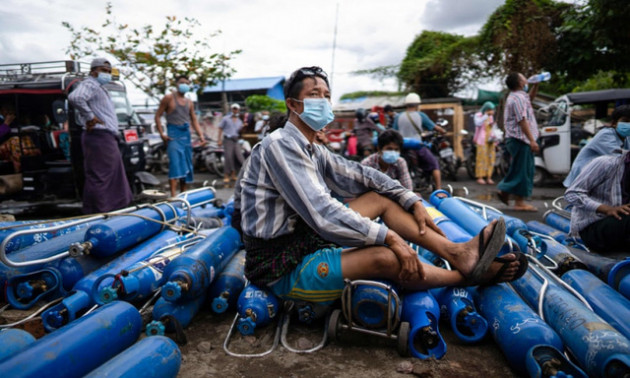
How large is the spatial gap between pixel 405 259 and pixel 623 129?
2598 mm

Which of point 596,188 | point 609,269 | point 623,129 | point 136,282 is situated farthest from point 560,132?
point 136,282

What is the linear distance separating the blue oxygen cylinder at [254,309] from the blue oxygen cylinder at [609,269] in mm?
2123

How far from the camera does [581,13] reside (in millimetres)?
10531

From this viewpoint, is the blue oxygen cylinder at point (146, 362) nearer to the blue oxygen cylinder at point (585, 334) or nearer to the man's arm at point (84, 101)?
the blue oxygen cylinder at point (585, 334)

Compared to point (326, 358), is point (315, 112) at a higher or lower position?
higher

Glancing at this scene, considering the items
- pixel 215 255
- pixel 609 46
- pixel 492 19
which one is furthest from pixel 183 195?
pixel 492 19

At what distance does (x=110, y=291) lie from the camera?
2.41 meters

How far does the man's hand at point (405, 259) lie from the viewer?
2145 mm

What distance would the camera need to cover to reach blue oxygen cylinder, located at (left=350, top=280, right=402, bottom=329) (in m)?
2.21

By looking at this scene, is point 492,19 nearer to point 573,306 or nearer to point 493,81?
point 493,81

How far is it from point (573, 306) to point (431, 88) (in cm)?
1702

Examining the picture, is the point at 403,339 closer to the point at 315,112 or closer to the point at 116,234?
the point at 315,112

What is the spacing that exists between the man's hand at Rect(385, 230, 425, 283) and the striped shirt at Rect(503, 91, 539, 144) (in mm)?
4159

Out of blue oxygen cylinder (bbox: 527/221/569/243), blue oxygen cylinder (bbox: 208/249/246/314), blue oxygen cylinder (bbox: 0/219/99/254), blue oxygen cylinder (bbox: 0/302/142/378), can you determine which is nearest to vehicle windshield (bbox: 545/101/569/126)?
blue oxygen cylinder (bbox: 527/221/569/243)
